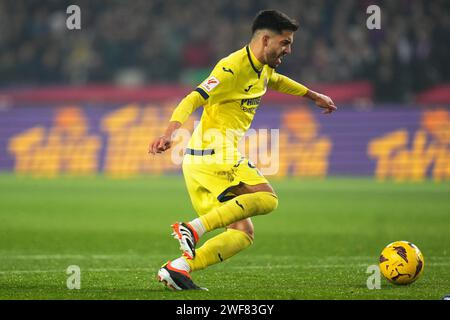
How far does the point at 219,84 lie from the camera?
22.8ft

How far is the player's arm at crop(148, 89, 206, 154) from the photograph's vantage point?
6355 mm

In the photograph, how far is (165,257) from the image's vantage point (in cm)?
1001

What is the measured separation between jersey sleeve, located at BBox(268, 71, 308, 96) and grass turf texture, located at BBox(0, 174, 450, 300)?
164cm

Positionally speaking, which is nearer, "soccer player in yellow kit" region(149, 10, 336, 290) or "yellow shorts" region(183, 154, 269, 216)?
"soccer player in yellow kit" region(149, 10, 336, 290)

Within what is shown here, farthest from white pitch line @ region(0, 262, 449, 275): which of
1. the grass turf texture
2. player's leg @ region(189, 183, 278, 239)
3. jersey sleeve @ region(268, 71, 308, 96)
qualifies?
player's leg @ region(189, 183, 278, 239)

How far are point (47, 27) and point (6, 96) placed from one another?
2.84 meters

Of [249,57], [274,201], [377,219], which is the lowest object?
[377,219]

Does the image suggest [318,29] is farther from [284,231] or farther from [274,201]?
[274,201]

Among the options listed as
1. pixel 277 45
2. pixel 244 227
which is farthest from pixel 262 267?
pixel 277 45

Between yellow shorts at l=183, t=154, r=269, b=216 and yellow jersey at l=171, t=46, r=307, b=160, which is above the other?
yellow jersey at l=171, t=46, r=307, b=160

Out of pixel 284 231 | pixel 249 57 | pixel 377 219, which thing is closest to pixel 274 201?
pixel 249 57

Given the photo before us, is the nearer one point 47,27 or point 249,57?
point 249,57

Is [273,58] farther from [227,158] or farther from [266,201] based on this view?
[266,201]

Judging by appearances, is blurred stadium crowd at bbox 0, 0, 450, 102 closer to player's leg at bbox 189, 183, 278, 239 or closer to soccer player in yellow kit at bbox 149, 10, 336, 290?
soccer player in yellow kit at bbox 149, 10, 336, 290
